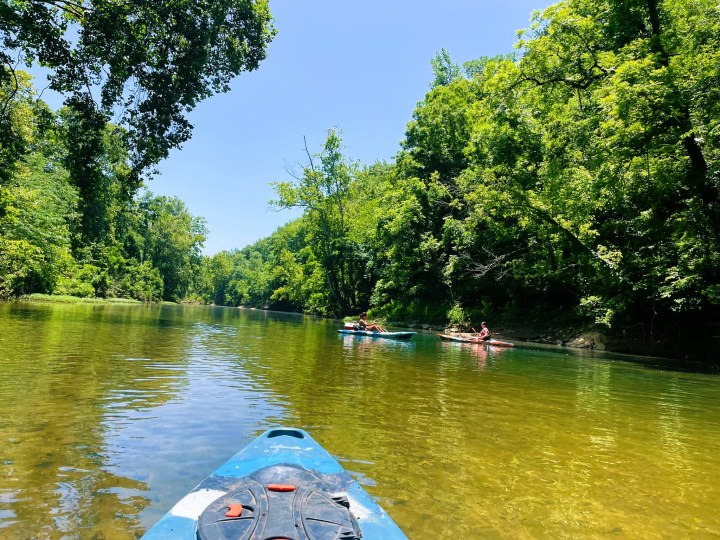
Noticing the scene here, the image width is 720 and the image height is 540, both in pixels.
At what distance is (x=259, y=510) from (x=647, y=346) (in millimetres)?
22050

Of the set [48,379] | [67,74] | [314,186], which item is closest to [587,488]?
[48,379]

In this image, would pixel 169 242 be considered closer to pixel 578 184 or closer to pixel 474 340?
pixel 474 340

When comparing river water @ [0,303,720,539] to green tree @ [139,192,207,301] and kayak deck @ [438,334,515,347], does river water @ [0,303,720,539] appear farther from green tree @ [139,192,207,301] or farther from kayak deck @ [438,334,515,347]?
green tree @ [139,192,207,301]

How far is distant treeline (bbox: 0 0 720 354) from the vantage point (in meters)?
13.4

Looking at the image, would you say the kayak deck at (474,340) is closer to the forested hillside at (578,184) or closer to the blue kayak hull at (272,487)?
the forested hillside at (578,184)

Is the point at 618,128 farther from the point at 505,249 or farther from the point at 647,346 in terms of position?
the point at 505,249

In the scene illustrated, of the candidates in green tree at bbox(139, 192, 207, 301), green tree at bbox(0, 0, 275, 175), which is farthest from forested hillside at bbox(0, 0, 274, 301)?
green tree at bbox(139, 192, 207, 301)

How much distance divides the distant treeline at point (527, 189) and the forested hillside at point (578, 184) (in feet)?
0.27

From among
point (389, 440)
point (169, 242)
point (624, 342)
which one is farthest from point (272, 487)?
point (169, 242)

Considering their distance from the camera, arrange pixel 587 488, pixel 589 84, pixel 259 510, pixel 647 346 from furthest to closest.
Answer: pixel 647 346, pixel 589 84, pixel 587 488, pixel 259 510

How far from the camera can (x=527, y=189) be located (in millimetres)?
22875

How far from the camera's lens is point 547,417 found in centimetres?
711

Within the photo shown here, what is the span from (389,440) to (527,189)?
2040cm

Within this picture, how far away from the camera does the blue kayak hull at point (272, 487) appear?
101 inches
